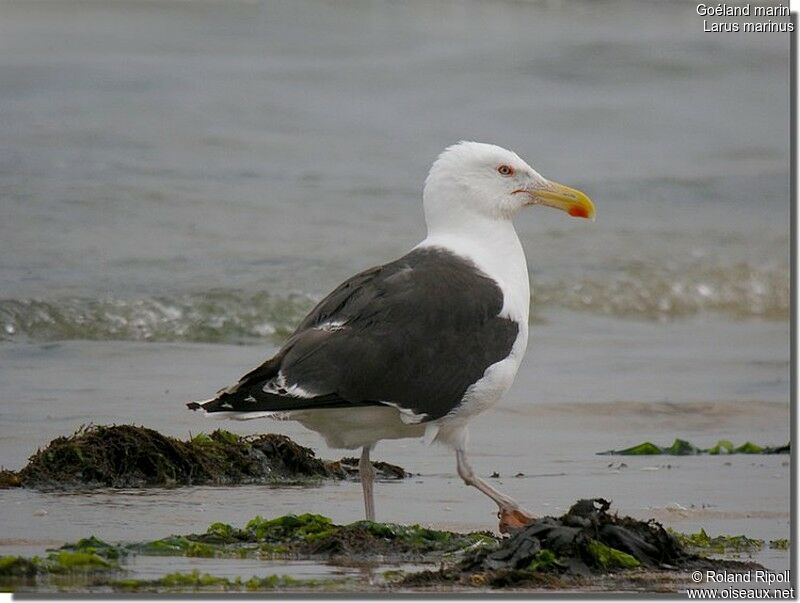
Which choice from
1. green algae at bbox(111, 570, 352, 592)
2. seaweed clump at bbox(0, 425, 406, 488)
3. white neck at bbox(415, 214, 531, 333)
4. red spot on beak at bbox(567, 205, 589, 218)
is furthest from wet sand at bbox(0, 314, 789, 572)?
red spot on beak at bbox(567, 205, 589, 218)

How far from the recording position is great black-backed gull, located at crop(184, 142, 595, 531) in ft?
21.8

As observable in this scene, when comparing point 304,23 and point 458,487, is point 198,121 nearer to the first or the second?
point 304,23

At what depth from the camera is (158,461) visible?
24.8 ft

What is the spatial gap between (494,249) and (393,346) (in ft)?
3.14

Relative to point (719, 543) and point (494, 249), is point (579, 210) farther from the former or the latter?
point (719, 543)

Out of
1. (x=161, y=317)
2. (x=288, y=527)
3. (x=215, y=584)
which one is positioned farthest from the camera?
(x=161, y=317)

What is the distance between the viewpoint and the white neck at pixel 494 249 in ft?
23.9

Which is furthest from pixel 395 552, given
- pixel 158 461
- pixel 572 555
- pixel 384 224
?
pixel 384 224

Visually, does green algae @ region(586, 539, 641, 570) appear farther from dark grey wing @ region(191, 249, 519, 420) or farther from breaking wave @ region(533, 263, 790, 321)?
breaking wave @ region(533, 263, 790, 321)

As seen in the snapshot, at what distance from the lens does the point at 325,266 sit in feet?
44.2

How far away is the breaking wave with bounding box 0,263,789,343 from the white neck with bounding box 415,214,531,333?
14.6 ft

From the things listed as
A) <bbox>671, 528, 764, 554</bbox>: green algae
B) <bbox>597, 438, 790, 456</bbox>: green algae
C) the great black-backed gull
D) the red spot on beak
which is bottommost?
<bbox>671, 528, 764, 554</bbox>: green algae

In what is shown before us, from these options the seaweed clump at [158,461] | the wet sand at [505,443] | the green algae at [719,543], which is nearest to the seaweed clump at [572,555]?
the green algae at [719,543]

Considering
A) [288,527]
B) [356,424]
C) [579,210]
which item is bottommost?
[288,527]
